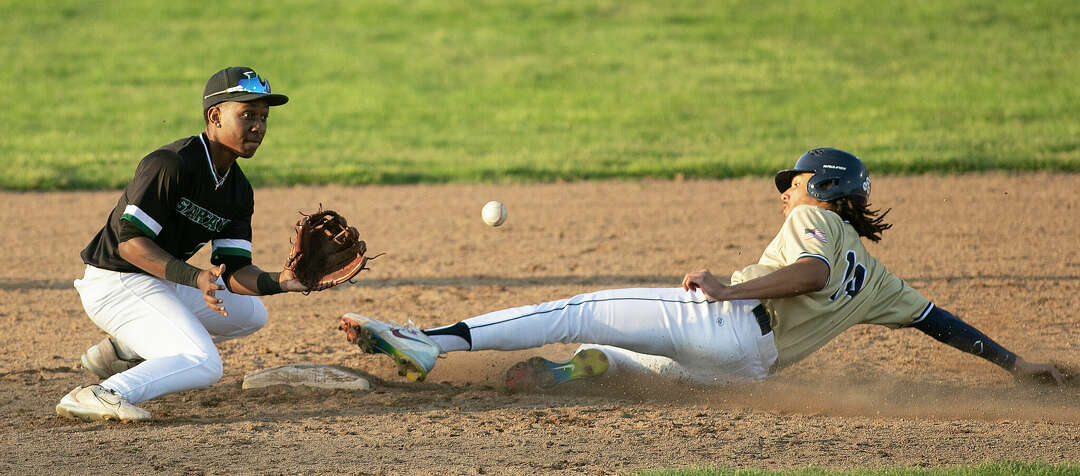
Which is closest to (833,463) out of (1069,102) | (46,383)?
(46,383)

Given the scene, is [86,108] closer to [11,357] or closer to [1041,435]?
[11,357]

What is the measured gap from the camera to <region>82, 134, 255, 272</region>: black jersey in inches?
178

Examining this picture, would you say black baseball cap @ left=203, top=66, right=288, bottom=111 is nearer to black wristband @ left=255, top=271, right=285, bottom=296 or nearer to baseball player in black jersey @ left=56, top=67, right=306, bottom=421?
baseball player in black jersey @ left=56, top=67, right=306, bottom=421

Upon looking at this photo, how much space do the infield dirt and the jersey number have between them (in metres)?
0.52

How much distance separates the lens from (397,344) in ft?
15.2

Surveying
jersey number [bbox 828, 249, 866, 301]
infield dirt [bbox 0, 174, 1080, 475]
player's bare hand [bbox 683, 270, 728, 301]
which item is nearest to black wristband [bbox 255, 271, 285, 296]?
infield dirt [bbox 0, 174, 1080, 475]

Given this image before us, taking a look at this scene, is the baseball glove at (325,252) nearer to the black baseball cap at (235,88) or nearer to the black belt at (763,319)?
the black baseball cap at (235,88)

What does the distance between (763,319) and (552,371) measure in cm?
97

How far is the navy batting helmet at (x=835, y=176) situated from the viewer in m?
4.84

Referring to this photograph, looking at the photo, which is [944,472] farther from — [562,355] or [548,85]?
[548,85]

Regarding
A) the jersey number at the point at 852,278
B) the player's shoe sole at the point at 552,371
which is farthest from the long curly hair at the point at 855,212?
the player's shoe sole at the point at 552,371

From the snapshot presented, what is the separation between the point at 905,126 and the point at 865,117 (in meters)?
0.71

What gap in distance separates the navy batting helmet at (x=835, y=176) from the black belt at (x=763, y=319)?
0.56m

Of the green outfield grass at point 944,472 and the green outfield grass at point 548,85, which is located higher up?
the green outfield grass at point 548,85
